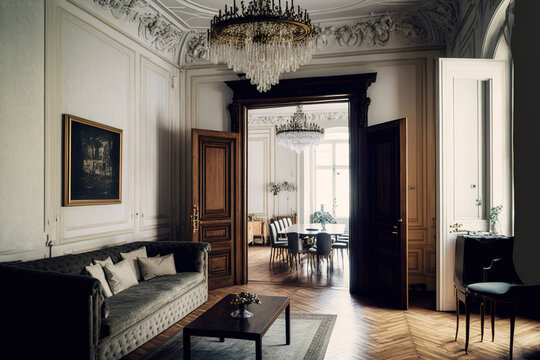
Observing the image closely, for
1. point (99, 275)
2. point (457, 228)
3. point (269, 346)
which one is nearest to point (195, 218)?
point (99, 275)

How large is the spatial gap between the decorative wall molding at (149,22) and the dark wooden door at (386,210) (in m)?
2.86

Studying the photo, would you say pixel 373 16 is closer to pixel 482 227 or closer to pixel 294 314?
pixel 482 227

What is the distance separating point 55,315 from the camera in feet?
7.98

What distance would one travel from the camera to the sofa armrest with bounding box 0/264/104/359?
7.89ft

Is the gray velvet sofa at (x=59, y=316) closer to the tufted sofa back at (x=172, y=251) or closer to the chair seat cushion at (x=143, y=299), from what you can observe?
the chair seat cushion at (x=143, y=299)

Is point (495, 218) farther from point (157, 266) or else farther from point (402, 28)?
point (157, 266)

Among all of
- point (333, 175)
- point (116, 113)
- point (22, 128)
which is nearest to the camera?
point (22, 128)

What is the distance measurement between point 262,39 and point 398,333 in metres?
2.80

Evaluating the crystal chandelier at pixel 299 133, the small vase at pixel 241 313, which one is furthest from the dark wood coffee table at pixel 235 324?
the crystal chandelier at pixel 299 133

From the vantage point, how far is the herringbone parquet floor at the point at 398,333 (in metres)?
2.92

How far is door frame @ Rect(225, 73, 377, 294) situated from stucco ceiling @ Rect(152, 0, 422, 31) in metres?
0.78

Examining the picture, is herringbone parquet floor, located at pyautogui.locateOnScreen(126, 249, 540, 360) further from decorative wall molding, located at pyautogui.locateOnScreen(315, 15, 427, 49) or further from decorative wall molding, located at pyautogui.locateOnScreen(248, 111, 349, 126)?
decorative wall molding, located at pyautogui.locateOnScreen(248, 111, 349, 126)

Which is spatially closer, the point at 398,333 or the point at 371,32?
the point at 398,333

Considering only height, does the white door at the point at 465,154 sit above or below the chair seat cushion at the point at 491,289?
above
